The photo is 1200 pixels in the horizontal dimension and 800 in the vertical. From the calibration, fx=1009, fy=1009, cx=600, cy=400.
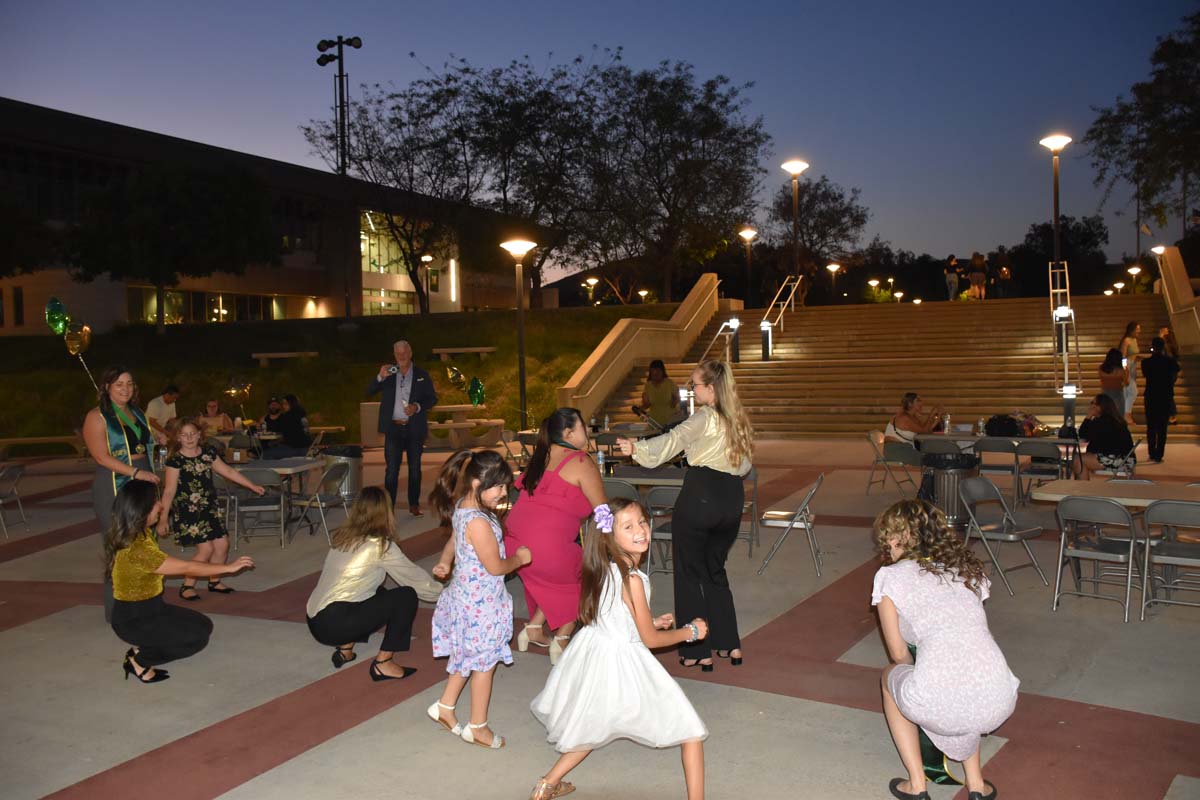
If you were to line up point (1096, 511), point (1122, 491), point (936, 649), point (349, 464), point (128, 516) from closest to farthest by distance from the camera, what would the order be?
1. point (936, 649)
2. point (128, 516)
3. point (1096, 511)
4. point (1122, 491)
5. point (349, 464)

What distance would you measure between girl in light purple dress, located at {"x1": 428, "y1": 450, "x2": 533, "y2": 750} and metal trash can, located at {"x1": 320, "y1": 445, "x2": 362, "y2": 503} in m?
4.92

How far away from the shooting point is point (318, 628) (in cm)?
561

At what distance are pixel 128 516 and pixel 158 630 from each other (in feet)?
2.19

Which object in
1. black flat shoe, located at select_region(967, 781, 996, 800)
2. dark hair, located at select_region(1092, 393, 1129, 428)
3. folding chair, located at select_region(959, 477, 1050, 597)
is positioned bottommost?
black flat shoe, located at select_region(967, 781, 996, 800)

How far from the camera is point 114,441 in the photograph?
6945 mm

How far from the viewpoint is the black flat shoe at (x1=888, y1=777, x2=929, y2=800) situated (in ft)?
12.8

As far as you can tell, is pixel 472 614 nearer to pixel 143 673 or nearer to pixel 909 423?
pixel 143 673

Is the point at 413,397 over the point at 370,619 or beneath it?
over

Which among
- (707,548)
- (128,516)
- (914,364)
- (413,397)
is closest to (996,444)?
(707,548)

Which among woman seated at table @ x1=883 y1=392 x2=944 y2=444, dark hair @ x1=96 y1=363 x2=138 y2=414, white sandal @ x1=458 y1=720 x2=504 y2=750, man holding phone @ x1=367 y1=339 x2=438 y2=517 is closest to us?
white sandal @ x1=458 y1=720 x2=504 y2=750

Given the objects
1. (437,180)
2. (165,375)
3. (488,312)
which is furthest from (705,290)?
(165,375)

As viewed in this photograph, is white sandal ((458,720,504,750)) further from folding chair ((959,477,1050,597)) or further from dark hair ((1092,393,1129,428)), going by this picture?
dark hair ((1092,393,1129,428))

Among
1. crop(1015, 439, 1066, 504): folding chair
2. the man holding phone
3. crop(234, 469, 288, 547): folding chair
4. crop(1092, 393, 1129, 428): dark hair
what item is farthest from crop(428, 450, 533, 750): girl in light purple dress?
crop(1092, 393, 1129, 428): dark hair

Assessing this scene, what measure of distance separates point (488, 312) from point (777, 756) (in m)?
26.3
